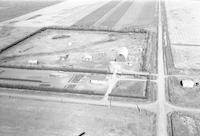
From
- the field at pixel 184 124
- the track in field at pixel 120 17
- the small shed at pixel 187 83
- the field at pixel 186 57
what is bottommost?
the field at pixel 184 124

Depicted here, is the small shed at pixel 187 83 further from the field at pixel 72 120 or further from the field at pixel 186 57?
the field at pixel 72 120

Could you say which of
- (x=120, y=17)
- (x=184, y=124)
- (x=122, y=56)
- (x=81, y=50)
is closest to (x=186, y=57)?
(x=122, y=56)

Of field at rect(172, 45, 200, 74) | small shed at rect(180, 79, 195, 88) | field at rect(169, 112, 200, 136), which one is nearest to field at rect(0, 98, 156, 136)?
field at rect(169, 112, 200, 136)

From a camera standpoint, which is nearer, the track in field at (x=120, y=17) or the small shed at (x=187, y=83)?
the small shed at (x=187, y=83)

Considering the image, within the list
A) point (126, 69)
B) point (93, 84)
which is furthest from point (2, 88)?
point (126, 69)

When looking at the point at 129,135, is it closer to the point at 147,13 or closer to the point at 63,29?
the point at 63,29

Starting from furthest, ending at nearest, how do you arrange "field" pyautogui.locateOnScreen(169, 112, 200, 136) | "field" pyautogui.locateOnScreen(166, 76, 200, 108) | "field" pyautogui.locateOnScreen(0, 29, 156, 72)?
"field" pyautogui.locateOnScreen(0, 29, 156, 72)
"field" pyautogui.locateOnScreen(166, 76, 200, 108)
"field" pyautogui.locateOnScreen(169, 112, 200, 136)

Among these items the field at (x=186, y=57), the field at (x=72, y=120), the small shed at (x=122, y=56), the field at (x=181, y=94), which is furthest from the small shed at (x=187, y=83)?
the small shed at (x=122, y=56)

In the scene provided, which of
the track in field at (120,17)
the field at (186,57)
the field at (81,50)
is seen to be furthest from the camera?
the track in field at (120,17)

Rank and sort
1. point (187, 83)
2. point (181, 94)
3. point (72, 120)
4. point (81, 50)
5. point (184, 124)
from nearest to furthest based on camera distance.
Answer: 1. point (184, 124)
2. point (72, 120)
3. point (181, 94)
4. point (187, 83)
5. point (81, 50)

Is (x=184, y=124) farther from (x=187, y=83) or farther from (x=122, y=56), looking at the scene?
(x=122, y=56)

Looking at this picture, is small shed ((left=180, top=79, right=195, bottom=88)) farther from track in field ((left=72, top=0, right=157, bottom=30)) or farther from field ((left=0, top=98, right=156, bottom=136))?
track in field ((left=72, top=0, right=157, bottom=30))

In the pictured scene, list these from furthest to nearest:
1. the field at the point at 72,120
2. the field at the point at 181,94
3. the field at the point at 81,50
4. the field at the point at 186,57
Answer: the field at the point at 81,50 → the field at the point at 186,57 → the field at the point at 181,94 → the field at the point at 72,120
